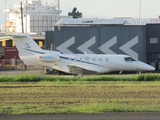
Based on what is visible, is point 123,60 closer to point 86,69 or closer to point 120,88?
point 86,69

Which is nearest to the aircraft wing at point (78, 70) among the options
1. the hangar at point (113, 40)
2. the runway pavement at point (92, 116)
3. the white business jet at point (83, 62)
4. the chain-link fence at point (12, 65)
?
the white business jet at point (83, 62)

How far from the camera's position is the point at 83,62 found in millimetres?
36438

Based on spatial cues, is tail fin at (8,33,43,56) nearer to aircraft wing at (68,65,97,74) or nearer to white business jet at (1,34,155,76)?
white business jet at (1,34,155,76)

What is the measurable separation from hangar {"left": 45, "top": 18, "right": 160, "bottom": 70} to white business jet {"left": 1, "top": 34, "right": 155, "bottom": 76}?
21.0ft

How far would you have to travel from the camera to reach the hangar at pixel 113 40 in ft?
140

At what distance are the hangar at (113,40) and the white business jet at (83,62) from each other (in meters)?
6.41

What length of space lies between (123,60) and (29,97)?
62.0 ft

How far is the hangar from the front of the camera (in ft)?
140

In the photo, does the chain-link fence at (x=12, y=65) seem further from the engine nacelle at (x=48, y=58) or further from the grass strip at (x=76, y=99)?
the grass strip at (x=76, y=99)

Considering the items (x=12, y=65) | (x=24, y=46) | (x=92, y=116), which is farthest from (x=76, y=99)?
(x=12, y=65)

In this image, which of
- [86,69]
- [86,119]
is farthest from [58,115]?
[86,69]

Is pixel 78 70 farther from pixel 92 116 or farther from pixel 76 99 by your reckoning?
pixel 92 116

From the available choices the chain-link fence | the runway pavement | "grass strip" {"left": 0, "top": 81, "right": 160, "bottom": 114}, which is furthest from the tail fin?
the runway pavement

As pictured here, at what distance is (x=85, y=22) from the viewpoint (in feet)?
154
